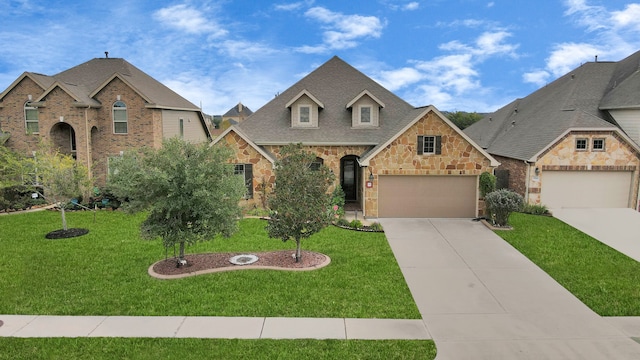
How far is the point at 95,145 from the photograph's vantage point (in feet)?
80.7

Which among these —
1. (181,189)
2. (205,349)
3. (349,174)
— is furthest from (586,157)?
(205,349)

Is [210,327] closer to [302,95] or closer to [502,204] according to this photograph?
[502,204]

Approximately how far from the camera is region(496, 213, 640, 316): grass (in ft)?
34.4

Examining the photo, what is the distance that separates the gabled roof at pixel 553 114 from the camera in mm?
21078

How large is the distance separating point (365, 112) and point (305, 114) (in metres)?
3.17

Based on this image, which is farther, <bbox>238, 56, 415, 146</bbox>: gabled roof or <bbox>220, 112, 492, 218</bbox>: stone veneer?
<bbox>238, 56, 415, 146</bbox>: gabled roof

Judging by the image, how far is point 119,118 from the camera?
24375 millimetres

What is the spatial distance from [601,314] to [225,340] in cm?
843

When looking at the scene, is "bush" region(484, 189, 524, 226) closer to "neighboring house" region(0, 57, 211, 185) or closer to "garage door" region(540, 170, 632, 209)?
"garage door" region(540, 170, 632, 209)

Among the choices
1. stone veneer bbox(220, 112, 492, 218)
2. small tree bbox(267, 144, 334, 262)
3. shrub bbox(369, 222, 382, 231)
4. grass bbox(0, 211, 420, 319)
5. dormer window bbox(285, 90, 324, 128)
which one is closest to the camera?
grass bbox(0, 211, 420, 319)

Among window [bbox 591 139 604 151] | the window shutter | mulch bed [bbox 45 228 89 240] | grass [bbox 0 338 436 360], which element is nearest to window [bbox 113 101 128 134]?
the window shutter

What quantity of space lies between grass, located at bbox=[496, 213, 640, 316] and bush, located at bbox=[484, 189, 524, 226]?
0.68 metres

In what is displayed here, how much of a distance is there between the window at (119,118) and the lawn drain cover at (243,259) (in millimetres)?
14920

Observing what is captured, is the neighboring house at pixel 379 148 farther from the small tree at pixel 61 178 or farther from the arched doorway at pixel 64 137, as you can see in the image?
the arched doorway at pixel 64 137
